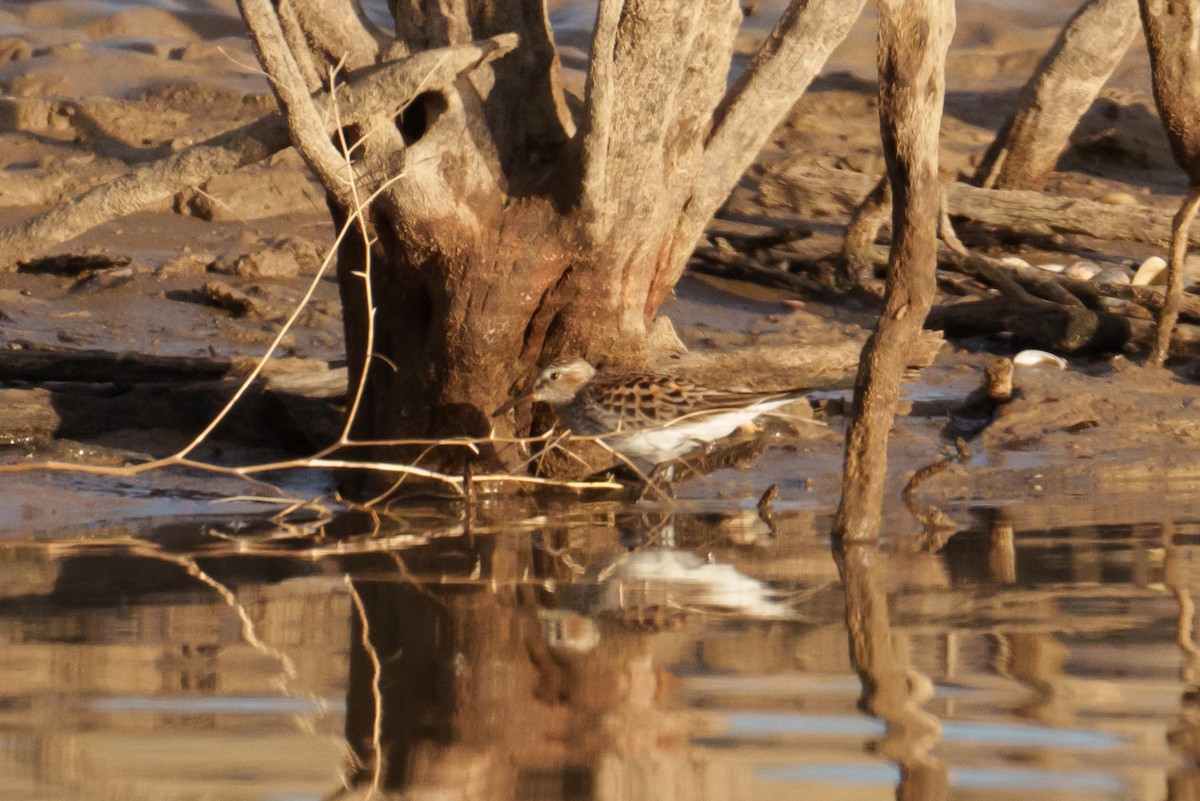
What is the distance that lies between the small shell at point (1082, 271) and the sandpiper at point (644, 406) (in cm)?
402

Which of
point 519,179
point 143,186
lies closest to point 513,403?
point 519,179

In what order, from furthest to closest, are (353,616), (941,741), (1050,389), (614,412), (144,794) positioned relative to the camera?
(1050,389), (614,412), (353,616), (941,741), (144,794)

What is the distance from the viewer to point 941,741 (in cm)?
328

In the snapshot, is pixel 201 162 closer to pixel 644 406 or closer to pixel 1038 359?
pixel 644 406

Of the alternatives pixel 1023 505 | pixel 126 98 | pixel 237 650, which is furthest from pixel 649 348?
pixel 126 98

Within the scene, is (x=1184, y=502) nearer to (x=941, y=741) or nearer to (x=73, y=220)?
(x=941, y=741)

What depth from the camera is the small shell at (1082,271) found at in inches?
424

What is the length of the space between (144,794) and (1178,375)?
7.25 meters

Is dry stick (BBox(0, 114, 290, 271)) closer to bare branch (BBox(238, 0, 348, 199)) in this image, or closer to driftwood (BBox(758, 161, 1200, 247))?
bare branch (BBox(238, 0, 348, 199))

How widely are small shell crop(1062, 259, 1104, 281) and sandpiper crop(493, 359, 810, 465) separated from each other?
402 cm

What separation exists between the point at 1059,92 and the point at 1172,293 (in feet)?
11.5

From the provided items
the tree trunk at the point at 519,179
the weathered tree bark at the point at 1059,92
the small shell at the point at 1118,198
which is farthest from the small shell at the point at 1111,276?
the tree trunk at the point at 519,179

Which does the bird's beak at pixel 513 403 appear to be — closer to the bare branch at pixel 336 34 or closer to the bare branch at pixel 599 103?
the bare branch at pixel 599 103

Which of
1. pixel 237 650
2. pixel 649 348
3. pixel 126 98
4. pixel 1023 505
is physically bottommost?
pixel 237 650
